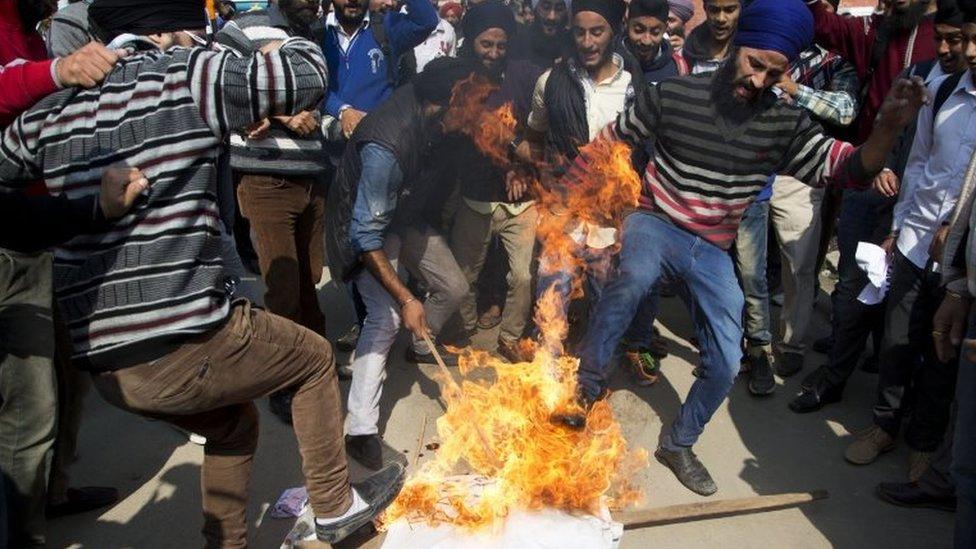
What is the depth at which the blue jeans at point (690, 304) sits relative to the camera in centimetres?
387

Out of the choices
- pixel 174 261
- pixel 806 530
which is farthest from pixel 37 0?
pixel 806 530

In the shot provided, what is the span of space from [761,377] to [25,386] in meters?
4.22

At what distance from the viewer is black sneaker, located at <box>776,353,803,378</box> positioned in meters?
5.19

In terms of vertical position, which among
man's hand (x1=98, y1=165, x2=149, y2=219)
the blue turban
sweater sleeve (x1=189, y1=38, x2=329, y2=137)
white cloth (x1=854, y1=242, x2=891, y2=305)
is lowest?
white cloth (x1=854, y1=242, x2=891, y2=305)

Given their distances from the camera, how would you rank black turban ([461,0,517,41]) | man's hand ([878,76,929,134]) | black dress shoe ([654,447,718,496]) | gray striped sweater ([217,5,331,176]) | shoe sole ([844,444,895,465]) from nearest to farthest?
1. man's hand ([878,76,929,134])
2. black dress shoe ([654,447,718,496])
3. shoe sole ([844,444,895,465])
4. gray striped sweater ([217,5,331,176])
5. black turban ([461,0,517,41])

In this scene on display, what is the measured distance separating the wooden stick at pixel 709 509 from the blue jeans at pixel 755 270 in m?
1.46

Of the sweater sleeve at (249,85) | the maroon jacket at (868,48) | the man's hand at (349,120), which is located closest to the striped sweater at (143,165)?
the sweater sleeve at (249,85)

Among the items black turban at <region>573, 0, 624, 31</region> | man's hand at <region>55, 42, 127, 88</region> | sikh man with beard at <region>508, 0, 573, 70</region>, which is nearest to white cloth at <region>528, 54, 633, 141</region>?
black turban at <region>573, 0, 624, 31</region>

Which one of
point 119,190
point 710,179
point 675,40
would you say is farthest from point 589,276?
point 119,190

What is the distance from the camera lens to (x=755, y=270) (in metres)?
5.07

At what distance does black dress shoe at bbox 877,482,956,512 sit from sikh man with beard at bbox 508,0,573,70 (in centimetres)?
362

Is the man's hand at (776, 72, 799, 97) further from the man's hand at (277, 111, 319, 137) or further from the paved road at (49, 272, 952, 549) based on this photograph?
the man's hand at (277, 111, 319, 137)

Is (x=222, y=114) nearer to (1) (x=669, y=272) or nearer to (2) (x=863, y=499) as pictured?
(1) (x=669, y=272)

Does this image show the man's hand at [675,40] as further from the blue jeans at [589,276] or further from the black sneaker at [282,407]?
the black sneaker at [282,407]
